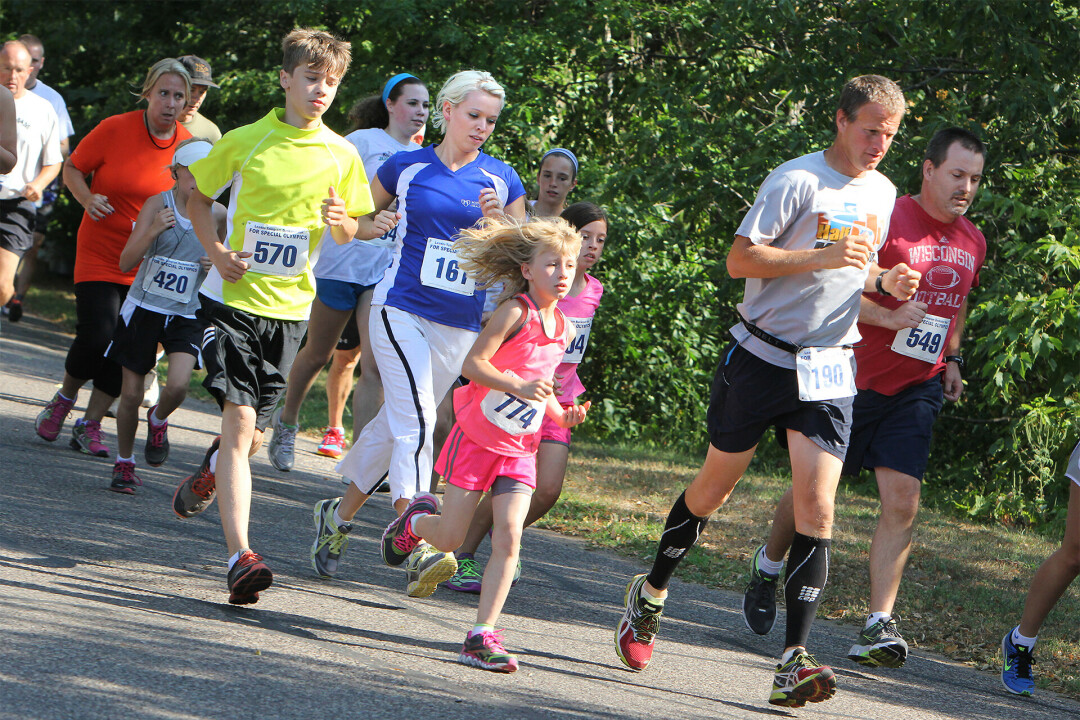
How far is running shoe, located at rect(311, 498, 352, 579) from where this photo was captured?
518 centimetres

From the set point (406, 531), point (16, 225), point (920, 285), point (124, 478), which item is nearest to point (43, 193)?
point (16, 225)

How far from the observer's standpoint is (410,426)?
505 cm

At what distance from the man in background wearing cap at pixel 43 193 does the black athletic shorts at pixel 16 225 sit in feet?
0.22

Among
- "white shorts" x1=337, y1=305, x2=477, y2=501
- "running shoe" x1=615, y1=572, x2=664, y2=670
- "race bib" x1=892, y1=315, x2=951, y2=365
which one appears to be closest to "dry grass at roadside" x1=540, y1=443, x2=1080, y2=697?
"race bib" x1=892, y1=315, x2=951, y2=365

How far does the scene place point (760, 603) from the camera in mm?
5348

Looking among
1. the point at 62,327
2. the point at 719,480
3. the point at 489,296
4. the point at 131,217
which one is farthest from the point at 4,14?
the point at 719,480

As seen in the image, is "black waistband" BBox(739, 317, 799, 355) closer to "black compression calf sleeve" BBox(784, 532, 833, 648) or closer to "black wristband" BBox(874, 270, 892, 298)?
"black wristband" BBox(874, 270, 892, 298)

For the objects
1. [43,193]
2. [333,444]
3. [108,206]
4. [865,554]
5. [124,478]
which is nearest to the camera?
[124,478]

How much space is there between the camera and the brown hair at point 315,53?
479 cm

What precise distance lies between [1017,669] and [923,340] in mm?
1428

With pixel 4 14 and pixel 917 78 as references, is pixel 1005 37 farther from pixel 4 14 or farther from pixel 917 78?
pixel 4 14

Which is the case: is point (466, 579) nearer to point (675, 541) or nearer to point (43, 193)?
point (675, 541)

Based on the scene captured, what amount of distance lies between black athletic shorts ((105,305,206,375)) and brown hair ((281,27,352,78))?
227cm

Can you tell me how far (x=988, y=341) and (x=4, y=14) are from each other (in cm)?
1812
